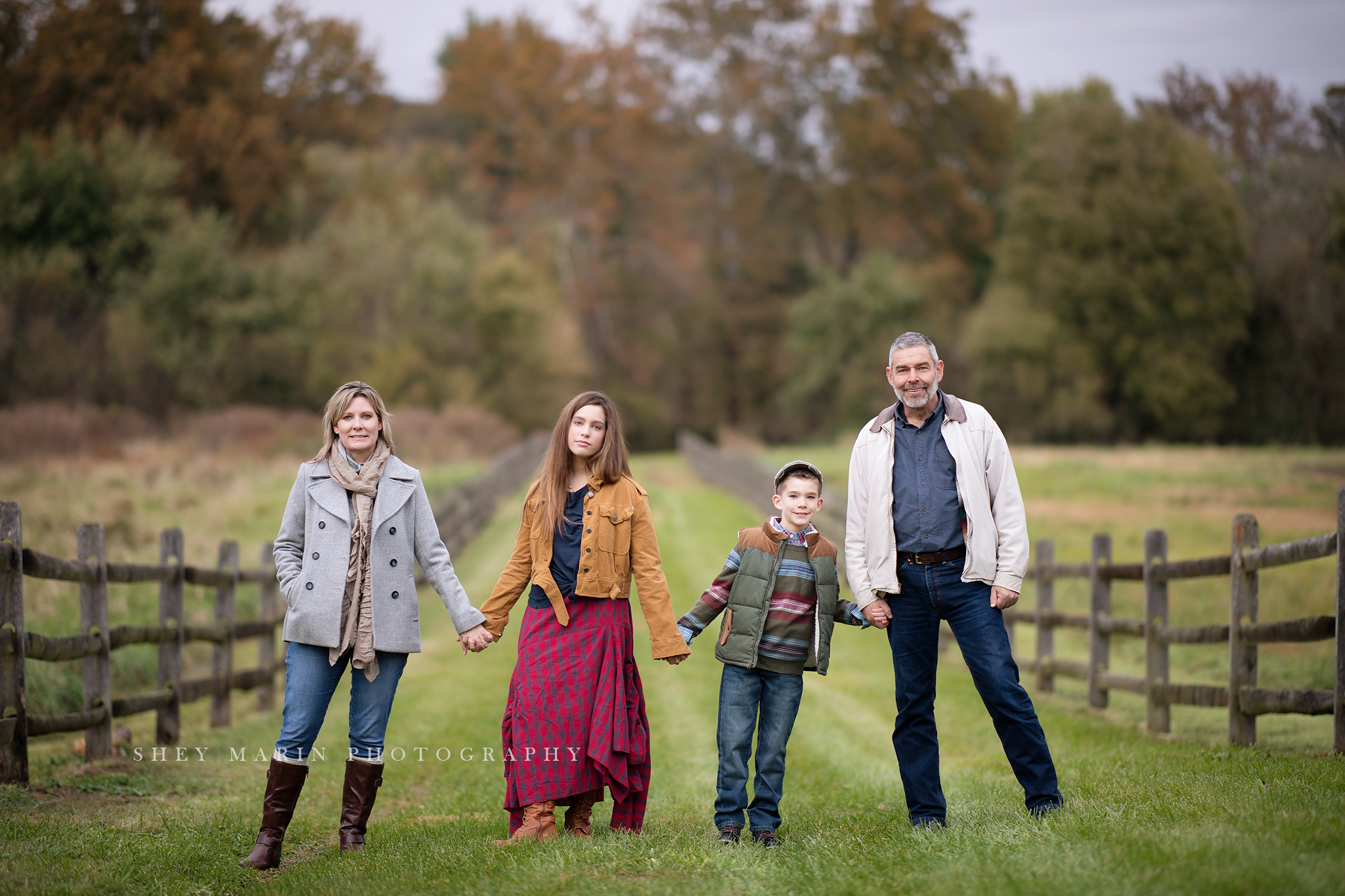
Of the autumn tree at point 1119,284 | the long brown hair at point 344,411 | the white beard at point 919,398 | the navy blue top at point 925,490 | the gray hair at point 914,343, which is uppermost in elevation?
the autumn tree at point 1119,284

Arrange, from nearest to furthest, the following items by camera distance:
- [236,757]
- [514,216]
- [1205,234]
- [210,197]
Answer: [236,757] → [210,197] → [1205,234] → [514,216]

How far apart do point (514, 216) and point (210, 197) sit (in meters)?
15.1

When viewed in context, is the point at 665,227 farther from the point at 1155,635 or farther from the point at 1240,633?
the point at 1240,633

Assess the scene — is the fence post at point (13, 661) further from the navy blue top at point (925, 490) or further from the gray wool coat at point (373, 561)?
the navy blue top at point (925, 490)

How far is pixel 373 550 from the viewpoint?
4.67m

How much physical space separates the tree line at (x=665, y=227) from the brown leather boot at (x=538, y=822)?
25.2m

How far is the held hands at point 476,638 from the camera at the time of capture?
15.3 feet

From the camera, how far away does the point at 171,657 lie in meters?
7.39

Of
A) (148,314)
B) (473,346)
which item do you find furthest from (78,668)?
(473,346)

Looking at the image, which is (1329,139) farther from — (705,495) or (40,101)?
(40,101)

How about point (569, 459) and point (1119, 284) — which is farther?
point (1119, 284)

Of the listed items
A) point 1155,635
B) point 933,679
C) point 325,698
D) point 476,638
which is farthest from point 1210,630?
point 325,698

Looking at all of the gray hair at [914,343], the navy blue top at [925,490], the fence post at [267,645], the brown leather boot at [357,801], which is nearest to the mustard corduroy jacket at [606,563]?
the brown leather boot at [357,801]

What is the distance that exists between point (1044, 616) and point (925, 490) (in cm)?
554
